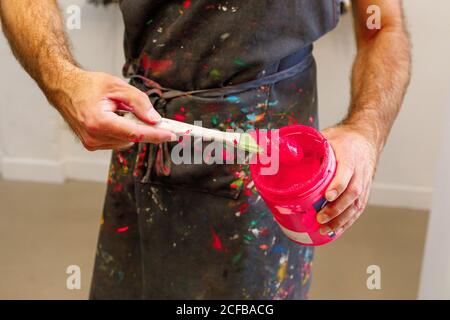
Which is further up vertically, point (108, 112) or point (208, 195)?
point (108, 112)

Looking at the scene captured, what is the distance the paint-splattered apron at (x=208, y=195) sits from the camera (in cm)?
78

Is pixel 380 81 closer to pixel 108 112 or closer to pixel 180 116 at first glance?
pixel 180 116

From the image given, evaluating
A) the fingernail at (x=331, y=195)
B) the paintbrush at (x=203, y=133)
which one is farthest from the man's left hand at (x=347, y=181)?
the paintbrush at (x=203, y=133)

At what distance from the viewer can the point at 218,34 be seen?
76cm

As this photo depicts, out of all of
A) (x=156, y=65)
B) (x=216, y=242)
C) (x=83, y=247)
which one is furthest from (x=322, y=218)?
(x=83, y=247)

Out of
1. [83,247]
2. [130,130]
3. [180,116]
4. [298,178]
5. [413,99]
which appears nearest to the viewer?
[130,130]

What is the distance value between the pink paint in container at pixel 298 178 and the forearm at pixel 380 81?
127mm

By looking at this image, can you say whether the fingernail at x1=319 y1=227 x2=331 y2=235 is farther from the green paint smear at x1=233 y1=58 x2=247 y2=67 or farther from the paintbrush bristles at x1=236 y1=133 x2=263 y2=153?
the green paint smear at x1=233 y1=58 x2=247 y2=67

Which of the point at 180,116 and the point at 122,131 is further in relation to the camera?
the point at 180,116

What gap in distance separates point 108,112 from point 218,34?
0.24 meters

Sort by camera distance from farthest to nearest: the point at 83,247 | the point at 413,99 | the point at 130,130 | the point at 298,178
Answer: the point at 413,99 → the point at 83,247 → the point at 298,178 → the point at 130,130

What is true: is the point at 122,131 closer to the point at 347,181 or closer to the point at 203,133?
the point at 203,133

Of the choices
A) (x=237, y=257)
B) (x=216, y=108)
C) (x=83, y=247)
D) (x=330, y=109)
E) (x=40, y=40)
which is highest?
(x=40, y=40)

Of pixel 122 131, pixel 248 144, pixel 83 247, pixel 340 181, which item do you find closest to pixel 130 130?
pixel 122 131
